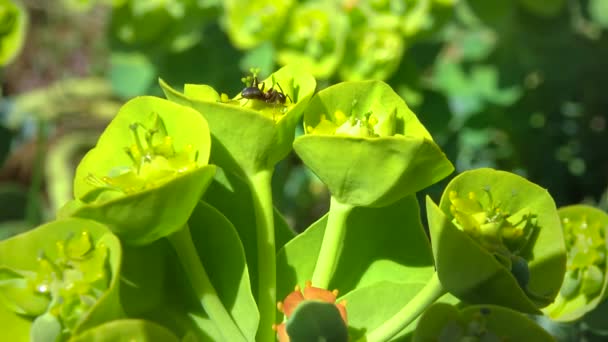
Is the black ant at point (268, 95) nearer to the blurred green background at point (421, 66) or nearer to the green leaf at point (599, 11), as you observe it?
the blurred green background at point (421, 66)

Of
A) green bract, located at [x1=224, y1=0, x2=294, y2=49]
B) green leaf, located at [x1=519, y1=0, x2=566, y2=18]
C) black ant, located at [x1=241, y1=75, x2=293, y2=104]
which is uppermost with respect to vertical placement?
black ant, located at [x1=241, y1=75, x2=293, y2=104]

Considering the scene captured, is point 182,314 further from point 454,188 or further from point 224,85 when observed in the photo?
point 224,85

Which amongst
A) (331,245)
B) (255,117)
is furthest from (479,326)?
(255,117)

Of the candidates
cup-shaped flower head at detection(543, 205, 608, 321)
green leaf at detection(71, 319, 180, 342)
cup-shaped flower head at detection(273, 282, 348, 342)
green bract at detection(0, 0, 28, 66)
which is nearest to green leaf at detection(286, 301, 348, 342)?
cup-shaped flower head at detection(273, 282, 348, 342)

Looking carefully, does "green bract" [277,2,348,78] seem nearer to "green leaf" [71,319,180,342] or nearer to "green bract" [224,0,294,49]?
"green bract" [224,0,294,49]

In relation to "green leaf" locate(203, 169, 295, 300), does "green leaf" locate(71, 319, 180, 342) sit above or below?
above

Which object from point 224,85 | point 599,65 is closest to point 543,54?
point 599,65
